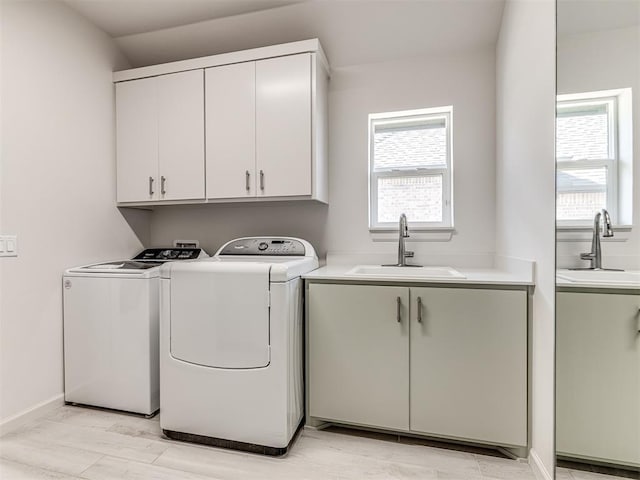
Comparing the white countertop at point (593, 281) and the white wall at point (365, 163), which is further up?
the white wall at point (365, 163)

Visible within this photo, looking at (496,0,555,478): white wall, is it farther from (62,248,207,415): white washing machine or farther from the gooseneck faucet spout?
(62,248,207,415): white washing machine

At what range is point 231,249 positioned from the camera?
7.73 ft

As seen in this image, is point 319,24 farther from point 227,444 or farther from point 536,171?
point 227,444

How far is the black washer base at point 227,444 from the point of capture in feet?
5.32

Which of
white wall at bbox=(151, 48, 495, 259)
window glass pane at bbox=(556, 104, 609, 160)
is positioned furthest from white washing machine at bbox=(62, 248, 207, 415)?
window glass pane at bbox=(556, 104, 609, 160)

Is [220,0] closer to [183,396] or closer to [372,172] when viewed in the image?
[372,172]

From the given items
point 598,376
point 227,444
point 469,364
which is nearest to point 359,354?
point 469,364

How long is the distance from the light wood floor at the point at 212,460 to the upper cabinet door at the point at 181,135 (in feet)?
4.98

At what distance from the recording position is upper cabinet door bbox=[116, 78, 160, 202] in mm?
2375

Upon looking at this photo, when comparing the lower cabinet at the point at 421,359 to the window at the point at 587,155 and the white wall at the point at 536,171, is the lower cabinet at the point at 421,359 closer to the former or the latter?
the white wall at the point at 536,171

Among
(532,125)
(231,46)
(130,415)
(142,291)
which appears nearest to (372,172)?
(532,125)

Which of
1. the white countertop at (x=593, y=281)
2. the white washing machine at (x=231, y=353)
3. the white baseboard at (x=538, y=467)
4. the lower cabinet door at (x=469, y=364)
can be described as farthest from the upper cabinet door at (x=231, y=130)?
the white baseboard at (x=538, y=467)

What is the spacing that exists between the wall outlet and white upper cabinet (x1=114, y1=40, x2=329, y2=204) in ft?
2.43

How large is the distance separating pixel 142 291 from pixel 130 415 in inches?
30.7
